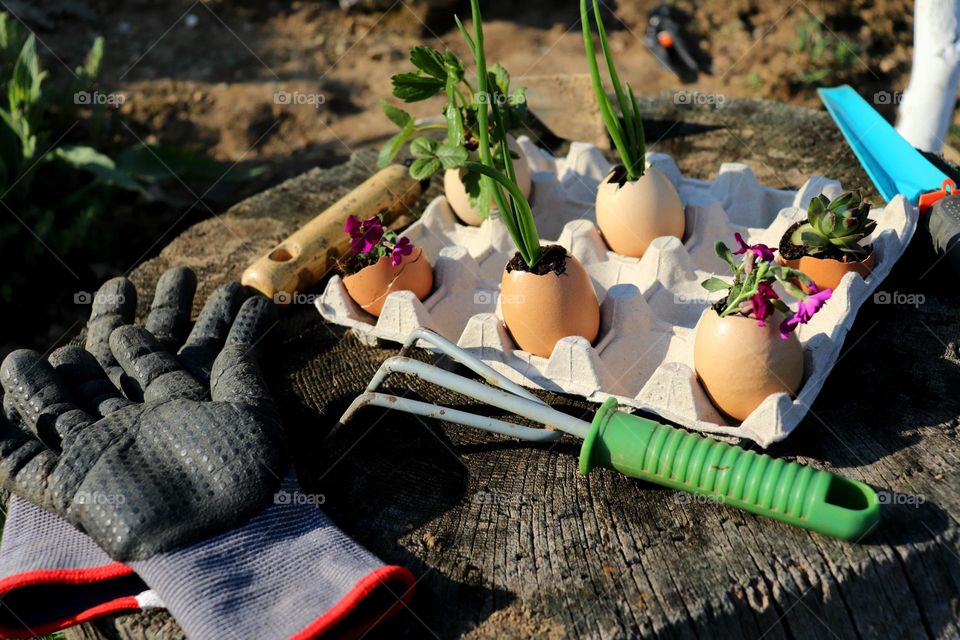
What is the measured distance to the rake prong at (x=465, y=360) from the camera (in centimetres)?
226

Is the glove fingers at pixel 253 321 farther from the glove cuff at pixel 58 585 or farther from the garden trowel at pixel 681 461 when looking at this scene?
the glove cuff at pixel 58 585

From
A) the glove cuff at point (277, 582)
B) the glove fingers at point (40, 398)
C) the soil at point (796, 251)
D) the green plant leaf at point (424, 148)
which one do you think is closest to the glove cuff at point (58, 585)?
the glove cuff at point (277, 582)

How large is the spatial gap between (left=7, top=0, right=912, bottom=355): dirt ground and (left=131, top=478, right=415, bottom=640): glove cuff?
139 inches

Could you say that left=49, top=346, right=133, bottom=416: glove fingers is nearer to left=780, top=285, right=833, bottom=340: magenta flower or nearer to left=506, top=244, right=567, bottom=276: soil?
left=506, top=244, right=567, bottom=276: soil

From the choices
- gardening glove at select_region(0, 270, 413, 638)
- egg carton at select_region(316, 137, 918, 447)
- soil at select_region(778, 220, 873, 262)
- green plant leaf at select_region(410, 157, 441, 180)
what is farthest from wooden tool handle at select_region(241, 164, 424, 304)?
soil at select_region(778, 220, 873, 262)

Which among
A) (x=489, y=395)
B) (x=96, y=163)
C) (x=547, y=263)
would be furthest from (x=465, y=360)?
(x=96, y=163)

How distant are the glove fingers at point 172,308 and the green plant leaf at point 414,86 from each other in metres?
0.82

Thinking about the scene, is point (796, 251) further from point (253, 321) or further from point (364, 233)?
point (253, 321)

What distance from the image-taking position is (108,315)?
2.66 metres

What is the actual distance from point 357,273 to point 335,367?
0.26m

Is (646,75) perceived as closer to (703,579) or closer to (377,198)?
(377,198)

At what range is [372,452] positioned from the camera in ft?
7.47

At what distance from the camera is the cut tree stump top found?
6.07ft

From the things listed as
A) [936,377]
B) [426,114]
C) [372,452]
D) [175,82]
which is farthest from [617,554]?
[175,82]
